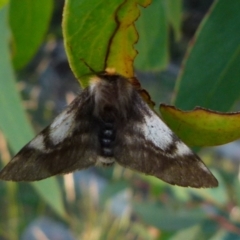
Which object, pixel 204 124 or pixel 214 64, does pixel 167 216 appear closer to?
pixel 214 64

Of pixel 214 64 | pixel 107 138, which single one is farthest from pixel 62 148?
pixel 214 64

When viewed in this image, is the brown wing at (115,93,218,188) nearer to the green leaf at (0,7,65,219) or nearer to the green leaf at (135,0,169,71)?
the green leaf at (0,7,65,219)

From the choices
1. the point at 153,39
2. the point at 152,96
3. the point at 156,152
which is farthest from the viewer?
the point at 152,96

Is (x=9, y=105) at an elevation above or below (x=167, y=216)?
above

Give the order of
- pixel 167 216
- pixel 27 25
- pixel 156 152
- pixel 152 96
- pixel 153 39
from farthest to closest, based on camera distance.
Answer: pixel 152 96 → pixel 167 216 → pixel 153 39 → pixel 27 25 → pixel 156 152

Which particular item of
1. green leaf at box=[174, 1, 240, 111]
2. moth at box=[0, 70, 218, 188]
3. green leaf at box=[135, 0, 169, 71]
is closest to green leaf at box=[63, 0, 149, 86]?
moth at box=[0, 70, 218, 188]

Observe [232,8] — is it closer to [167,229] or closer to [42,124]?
[167,229]

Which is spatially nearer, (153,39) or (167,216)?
(153,39)
